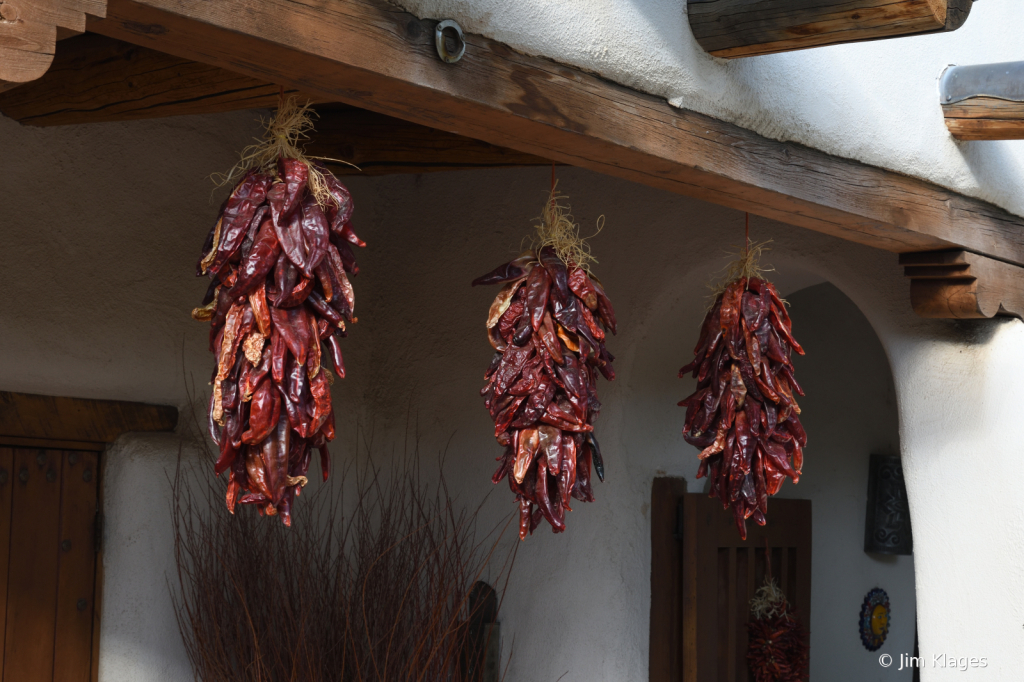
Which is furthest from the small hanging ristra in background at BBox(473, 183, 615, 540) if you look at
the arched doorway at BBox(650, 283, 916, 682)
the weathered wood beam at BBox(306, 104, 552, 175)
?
the arched doorway at BBox(650, 283, 916, 682)

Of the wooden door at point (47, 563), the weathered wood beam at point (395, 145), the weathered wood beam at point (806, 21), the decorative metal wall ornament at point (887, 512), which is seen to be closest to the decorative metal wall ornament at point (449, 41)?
the weathered wood beam at point (806, 21)

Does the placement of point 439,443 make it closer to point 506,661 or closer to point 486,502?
point 486,502

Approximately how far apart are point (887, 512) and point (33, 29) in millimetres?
3706

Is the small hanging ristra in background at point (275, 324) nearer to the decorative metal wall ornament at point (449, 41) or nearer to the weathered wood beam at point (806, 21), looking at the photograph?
the decorative metal wall ornament at point (449, 41)

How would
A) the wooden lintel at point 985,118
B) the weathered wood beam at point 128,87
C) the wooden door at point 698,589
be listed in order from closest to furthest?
the weathered wood beam at point 128,87
the wooden lintel at point 985,118
the wooden door at point 698,589

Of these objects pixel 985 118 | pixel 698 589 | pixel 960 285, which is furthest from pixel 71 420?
pixel 985 118

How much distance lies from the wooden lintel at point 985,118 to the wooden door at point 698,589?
1.33 m

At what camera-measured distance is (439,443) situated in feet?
10.7

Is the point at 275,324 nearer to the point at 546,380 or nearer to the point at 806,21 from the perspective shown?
A: the point at 546,380

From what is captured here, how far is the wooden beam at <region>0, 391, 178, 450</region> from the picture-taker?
2.35 meters

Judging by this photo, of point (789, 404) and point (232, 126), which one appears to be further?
point (232, 126)

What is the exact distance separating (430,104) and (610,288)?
1579 mm

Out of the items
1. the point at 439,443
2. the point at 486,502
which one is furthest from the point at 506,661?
the point at 439,443

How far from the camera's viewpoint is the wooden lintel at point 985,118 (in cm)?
233
